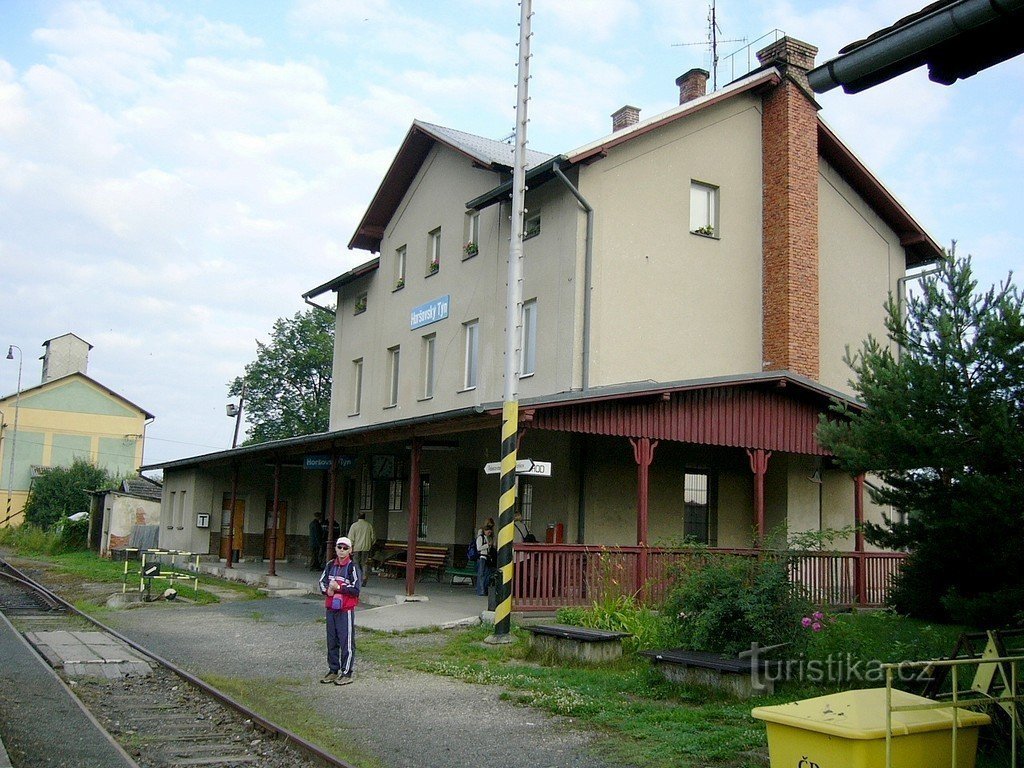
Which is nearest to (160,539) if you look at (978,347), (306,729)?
(306,729)

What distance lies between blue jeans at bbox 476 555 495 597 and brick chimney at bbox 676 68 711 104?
11.9 m

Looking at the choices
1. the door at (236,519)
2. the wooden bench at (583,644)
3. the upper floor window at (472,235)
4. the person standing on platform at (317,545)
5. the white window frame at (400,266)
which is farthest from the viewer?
the door at (236,519)

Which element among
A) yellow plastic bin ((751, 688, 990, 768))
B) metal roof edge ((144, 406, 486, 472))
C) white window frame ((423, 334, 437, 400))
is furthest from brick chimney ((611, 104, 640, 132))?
yellow plastic bin ((751, 688, 990, 768))

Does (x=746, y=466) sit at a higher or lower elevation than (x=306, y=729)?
higher

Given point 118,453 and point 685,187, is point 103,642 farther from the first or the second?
point 118,453

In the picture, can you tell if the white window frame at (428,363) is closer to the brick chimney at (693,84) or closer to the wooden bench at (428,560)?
the wooden bench at (428,560)

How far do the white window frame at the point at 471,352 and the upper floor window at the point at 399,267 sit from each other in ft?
13.4

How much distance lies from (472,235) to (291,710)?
Answer: 15967 mm

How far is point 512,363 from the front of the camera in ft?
47.8

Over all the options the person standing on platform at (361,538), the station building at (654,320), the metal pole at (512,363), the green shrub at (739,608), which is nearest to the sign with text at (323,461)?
the station building at (654,320)

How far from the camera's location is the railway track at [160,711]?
8163 millimetres

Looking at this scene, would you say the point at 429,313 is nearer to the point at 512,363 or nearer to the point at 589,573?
the point at 589,573

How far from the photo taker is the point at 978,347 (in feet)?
31.6

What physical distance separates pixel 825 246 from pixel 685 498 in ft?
22.3
